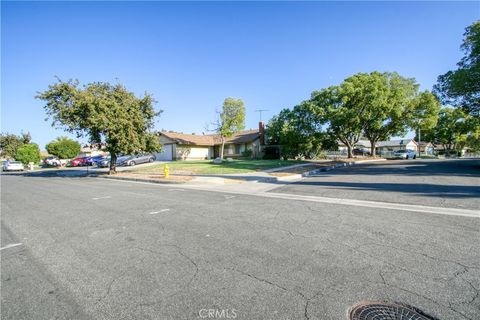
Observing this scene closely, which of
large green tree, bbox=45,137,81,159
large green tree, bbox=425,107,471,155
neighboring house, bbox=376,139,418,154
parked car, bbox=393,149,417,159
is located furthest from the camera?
neighboring house, bbox=376,139,418,154

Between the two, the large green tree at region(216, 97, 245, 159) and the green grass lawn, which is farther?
the large green tree at region(216, 97, 245, 159)

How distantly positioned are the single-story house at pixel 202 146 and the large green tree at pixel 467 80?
2287 centimetres

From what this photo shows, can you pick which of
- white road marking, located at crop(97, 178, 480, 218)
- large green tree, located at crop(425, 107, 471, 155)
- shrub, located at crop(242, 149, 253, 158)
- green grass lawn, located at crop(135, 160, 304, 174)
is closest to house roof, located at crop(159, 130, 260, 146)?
shrub, located at crop(242, 149, 253, 158)

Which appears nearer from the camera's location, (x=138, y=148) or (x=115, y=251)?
(x=115, y=251)

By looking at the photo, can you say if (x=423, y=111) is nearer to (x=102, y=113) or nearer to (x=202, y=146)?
(x=202, y=146)

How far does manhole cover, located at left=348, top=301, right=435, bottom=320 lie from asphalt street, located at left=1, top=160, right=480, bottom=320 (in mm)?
100

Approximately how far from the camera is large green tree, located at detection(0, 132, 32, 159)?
57.7 m

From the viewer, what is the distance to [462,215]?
6.39m

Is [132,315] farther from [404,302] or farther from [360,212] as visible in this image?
[360,212]

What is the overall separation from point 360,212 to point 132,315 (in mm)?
6264

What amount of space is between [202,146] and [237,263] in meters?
38.2

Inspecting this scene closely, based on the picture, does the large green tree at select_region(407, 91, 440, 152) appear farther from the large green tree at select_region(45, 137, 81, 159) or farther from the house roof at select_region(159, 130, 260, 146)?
the large green tree at select_region(45, 137, 81, 159)

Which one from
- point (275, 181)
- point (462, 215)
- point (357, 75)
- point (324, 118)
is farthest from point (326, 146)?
point (462, 215)

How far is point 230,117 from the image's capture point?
119 ft
